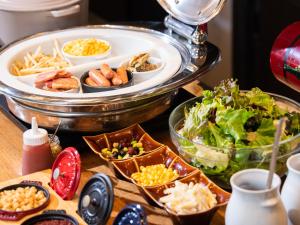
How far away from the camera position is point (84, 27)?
77.5 inches

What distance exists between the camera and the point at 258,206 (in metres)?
1.03

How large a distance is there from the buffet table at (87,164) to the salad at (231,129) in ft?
0.38

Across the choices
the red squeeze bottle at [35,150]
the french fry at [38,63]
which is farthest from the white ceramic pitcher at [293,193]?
the french fry at [38,63]

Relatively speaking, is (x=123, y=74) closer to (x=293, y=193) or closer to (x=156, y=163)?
(x=156, y=163)

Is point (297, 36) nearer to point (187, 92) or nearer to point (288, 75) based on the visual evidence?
point (288, 75)

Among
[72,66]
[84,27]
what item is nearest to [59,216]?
[72,66]

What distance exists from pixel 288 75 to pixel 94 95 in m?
0.48

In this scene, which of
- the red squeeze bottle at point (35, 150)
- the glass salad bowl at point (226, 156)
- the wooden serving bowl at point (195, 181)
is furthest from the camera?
the red squeeze bottle at point (35, 150)

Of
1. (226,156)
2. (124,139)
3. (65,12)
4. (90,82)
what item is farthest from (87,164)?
(65,12)

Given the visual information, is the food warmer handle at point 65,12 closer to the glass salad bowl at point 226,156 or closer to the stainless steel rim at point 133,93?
the stainless steel rim at point 133,93

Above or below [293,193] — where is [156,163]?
below

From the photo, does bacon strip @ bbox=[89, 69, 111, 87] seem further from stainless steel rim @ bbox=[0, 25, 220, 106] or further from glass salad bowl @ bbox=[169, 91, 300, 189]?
glass salad bowl @ bbox=[169, 91, 300, 189]

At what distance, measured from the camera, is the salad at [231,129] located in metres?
1.27

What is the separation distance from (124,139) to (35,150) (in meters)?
0.22
